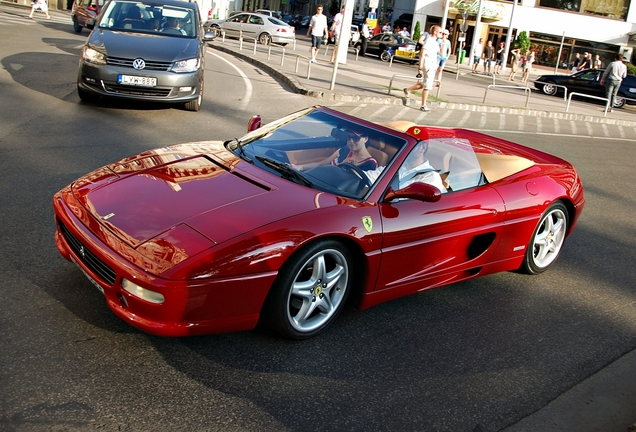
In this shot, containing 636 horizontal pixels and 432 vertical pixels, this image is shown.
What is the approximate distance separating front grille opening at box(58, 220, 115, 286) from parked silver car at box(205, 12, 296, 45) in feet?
101

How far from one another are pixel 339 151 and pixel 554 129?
1342 cm

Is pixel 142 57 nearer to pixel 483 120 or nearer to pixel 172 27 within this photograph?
pixel 172 27

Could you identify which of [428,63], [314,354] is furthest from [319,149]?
[428,63]

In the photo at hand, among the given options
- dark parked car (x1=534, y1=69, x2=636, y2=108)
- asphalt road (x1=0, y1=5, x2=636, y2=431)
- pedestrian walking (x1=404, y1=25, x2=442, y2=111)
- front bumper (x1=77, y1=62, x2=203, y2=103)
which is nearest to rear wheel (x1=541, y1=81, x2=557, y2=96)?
dark parked car (x1=534, y1=69, x2=636, y2=108)

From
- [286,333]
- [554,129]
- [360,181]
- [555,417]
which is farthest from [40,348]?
[554,129]

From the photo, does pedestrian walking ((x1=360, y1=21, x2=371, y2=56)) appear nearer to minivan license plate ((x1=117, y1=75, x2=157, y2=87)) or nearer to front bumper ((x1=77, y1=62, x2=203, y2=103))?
front bumper ((x1=77, y1=62, x2=203, y2=103))

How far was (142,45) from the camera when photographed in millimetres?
10320

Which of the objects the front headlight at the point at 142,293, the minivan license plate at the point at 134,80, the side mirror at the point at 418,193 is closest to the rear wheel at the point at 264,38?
the minivan license plate at the point at 134,80

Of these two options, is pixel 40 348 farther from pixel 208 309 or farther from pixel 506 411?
pixel 506 411

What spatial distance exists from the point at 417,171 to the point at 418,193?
0.47 m

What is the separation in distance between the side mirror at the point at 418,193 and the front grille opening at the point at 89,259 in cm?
177

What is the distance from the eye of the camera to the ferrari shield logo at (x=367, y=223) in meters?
4.00

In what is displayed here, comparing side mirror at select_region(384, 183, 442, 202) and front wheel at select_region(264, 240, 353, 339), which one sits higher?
side mirror at select_region(384, 183, 442, 202)

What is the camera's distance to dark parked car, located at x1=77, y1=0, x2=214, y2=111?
9969mm
